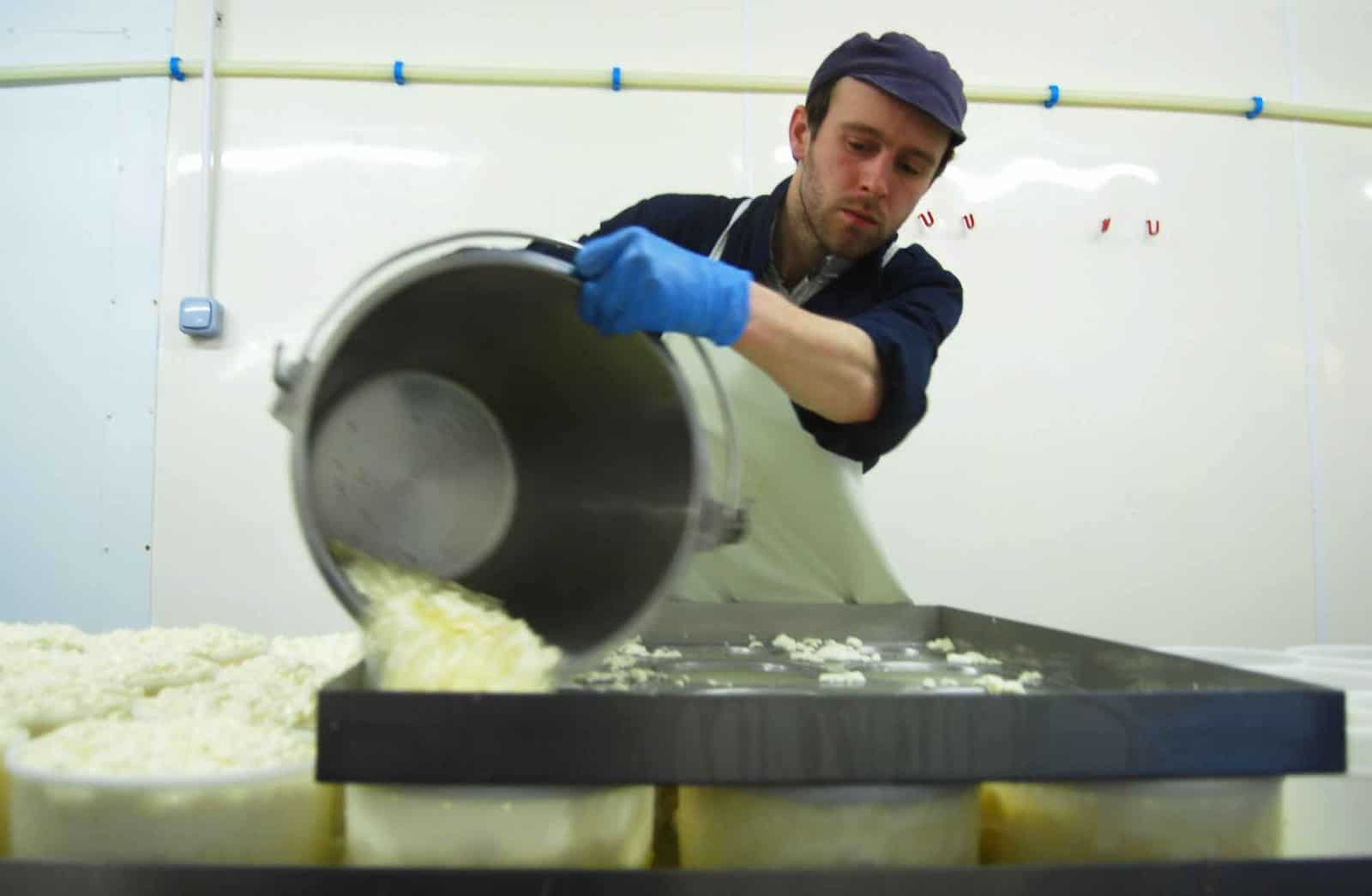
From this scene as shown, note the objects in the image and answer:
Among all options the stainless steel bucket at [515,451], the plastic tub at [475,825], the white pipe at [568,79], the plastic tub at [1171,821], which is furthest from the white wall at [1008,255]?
the plastic tub at [475,825]

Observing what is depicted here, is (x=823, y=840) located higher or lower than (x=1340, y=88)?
lower

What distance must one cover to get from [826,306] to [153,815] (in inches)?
44.8

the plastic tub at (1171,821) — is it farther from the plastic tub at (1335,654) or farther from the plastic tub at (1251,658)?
the plastic tub at (1335,654)

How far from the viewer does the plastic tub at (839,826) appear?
0.55 metres

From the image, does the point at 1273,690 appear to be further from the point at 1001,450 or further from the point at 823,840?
the point at 1001,450

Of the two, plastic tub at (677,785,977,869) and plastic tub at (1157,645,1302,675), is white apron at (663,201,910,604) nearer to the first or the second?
plastic tub at (1157,645,1302,675)

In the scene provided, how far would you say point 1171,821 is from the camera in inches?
21.9

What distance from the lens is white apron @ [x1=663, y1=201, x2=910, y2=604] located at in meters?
1.45

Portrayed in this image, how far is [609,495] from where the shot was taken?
3.00 feet

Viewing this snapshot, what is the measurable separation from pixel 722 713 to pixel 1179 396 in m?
1.94

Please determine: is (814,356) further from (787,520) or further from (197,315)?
(197,315)

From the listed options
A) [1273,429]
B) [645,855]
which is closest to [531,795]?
[645,855]

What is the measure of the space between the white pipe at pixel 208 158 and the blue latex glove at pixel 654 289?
153cm

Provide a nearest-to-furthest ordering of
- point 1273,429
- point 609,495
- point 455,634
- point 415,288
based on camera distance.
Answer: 1. point 455,634
2. point 415,288
3. point 609,495
4. point 1273,429
